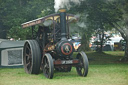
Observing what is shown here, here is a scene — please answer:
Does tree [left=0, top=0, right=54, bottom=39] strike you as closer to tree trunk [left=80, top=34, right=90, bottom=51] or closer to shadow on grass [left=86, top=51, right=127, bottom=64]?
shadow on grass [left=86, top=51, right=127, bottom=64]

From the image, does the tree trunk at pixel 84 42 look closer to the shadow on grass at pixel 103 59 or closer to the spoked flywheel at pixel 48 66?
the shadow on grass at pixel 103 59

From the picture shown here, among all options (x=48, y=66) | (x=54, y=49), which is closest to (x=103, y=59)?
(x=54, y=49)

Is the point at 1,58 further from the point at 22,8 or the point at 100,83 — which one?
the point at 100,83

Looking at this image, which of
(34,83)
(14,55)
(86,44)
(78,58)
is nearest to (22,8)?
(14,55)

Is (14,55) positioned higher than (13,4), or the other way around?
(13,4)

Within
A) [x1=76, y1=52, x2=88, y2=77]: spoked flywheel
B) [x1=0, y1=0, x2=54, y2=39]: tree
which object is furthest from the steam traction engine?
[x1=0, y1=0, x2=54, y2=39]: tree

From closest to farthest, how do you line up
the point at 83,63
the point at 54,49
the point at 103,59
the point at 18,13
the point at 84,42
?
the point at 83,63 < the point at 54,49 < the point at 18,13 < the point at 103,59 < the point at 84,42

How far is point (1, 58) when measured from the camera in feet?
45.5

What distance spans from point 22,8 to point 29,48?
655 centimetres

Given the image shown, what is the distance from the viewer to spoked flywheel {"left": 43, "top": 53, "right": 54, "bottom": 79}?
9438 mm

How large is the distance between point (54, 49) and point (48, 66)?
71 cm

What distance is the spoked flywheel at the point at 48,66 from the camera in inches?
372

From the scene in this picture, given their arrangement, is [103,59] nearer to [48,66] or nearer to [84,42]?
[84,42]

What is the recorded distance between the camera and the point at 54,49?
1017 centimetres
